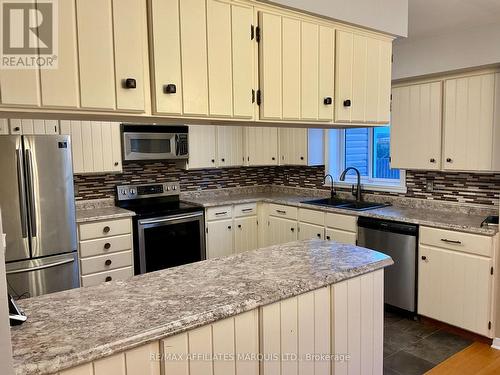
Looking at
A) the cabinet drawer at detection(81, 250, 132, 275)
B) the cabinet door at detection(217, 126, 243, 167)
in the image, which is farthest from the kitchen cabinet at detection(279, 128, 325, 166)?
the cabinet drawer at detection(81, 250, 132, 275)

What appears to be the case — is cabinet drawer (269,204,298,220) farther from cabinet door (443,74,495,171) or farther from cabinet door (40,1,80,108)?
cabinet door (40,1,80,108)

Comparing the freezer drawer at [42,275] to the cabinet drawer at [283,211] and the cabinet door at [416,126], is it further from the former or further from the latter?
the cabinet door at [416,126]

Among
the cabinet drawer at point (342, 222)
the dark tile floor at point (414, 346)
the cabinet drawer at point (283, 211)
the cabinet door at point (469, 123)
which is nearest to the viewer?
the dark tile floor at point (414, 346)

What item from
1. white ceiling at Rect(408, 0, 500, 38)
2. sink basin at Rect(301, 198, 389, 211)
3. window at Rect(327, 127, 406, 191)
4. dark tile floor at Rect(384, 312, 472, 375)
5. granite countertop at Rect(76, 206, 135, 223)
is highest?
white ceiling at Rect(408, 0, 500, 38)

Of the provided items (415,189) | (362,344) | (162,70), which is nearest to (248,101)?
(162,70)

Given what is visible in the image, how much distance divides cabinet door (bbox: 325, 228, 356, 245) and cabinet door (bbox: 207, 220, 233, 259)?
116 cm

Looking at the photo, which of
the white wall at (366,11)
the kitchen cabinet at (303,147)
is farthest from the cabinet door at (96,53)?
the kitchen cabinet at (303,147)

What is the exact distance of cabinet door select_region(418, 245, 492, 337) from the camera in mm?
3014

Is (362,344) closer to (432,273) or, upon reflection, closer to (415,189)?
(432,273)

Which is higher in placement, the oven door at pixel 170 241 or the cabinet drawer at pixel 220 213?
the cabinet drawer at pixel 220 213

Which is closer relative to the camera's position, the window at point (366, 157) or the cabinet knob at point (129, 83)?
the cabinet knob at point (129, 83)

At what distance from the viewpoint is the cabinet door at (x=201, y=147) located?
4.53 m

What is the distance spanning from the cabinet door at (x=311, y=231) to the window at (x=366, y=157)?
82 cm

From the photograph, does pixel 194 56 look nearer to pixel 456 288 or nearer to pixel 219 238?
pixel 456 288
